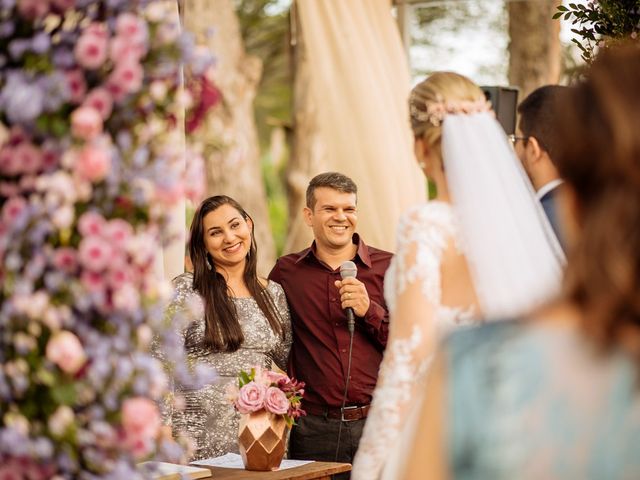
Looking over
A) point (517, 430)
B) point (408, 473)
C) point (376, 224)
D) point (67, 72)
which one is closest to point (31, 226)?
point (67, 72)

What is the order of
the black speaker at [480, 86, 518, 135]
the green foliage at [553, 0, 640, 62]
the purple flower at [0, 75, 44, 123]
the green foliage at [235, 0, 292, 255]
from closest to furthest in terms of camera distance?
1. the purple flower at [0, 75, 44, 123]
2. the green foliage at [553, 0, 640, 62]
3. the black speaker at [480, 86, 518, 135]
4. the green foliage at [235, 0, 292, 255]

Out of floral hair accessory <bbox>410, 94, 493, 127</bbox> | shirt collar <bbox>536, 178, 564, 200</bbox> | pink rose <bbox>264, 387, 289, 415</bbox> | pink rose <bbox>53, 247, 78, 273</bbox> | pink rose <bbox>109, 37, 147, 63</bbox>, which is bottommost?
pink rose <bbox>264, 387, 289, 415</bbox>

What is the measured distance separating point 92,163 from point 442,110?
1234 mm

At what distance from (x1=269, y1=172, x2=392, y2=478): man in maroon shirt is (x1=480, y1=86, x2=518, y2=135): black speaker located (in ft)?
7.00

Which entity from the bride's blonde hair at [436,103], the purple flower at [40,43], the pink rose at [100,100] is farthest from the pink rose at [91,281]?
the bride's blonde hair at [436,103]

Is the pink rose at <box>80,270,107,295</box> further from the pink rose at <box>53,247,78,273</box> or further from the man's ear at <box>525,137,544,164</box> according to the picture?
the man's ear at <box>525,137,544,164</box>

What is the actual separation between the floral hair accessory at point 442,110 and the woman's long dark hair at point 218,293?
1591 millimetres

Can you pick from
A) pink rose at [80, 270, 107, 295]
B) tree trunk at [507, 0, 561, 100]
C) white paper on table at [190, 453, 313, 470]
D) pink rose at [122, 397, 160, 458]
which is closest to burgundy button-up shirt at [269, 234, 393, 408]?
white paper on table at [190, 453, 313, 470]

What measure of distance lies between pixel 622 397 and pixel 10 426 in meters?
1.11

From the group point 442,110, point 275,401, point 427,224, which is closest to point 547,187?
point 442,110

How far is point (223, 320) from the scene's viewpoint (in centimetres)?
437

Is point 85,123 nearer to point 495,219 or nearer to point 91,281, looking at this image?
point 91,281

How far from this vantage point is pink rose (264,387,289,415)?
12.3 feet

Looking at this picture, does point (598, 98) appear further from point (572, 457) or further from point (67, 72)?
point (67, 72)
